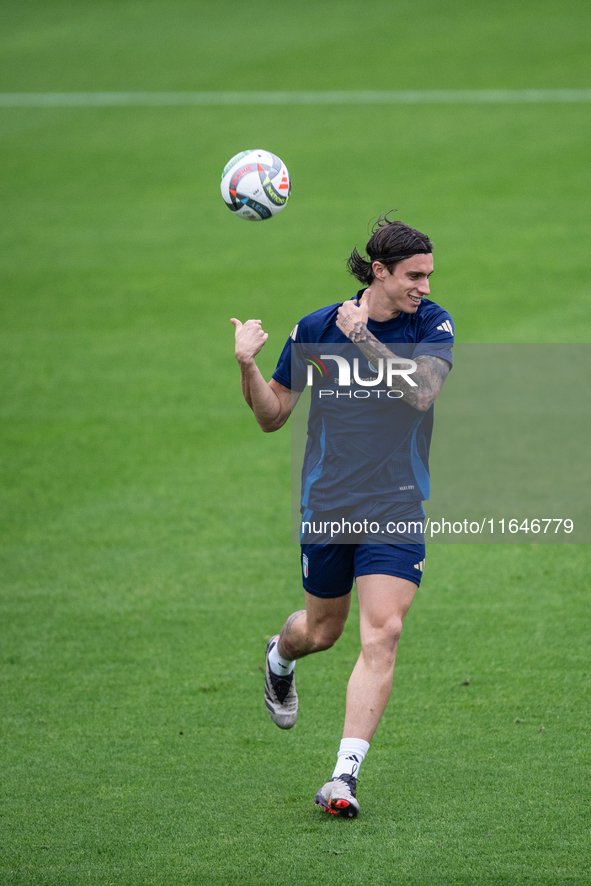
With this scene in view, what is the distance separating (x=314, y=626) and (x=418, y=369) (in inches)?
64.3

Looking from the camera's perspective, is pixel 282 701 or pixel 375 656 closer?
pixel 375 656

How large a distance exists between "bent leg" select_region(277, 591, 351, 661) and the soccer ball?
94.0 inches

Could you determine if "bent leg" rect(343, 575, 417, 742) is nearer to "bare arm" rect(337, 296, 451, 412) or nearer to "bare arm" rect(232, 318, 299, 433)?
"bare arm" rect(337, 296, 451, 412)

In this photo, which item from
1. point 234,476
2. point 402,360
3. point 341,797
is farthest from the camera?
point 234,476

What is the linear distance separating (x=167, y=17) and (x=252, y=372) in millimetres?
27089

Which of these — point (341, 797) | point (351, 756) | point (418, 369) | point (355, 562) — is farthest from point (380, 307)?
point (341, 797)

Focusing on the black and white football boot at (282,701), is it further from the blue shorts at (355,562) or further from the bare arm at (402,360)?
the bare arm at (402,360)

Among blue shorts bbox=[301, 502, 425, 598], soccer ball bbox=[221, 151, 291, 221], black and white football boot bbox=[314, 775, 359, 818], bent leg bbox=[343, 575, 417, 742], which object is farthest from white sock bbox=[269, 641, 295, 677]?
soccer ball bbox=[221, 151, 291, 221]

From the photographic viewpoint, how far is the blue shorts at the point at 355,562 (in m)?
5.39

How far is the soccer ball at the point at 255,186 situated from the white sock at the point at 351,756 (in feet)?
10.4

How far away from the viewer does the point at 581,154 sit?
21.1 meters

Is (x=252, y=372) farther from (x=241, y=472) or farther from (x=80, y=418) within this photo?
(x=80, y=418)

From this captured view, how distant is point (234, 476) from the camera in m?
11.2

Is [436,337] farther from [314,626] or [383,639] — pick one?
[314,626]
